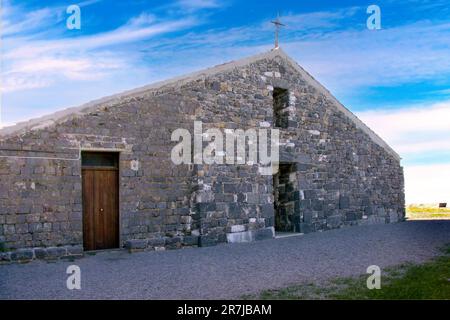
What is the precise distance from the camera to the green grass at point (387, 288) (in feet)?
17.6

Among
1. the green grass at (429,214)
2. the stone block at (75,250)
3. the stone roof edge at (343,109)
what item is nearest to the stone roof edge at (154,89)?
the stone roof edge at (343,109)

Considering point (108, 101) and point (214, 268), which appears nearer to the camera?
point (214, 268)

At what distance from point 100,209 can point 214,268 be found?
3747 mm

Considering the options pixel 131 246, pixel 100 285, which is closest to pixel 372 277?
pixel 100 285

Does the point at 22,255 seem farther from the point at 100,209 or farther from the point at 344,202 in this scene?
the point at 344,202

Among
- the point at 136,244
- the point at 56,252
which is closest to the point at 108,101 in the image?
the point at 136,244

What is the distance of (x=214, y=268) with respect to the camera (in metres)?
7.55

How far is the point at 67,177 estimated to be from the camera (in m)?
9.38

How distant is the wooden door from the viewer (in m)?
9.88

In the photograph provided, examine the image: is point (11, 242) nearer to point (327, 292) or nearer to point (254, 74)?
point (327, 292)

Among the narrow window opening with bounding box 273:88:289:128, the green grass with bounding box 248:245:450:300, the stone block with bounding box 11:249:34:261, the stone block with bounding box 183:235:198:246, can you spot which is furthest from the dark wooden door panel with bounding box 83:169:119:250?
the narrow window opening with bounding box 273:88:289:128

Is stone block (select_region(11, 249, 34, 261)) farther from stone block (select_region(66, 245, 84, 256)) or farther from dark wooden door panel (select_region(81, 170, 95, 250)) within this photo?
dark wooden door panel (select_region(81, 170, 95, 250))

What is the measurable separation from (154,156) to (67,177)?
215cm

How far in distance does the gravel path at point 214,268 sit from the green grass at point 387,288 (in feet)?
1.20
